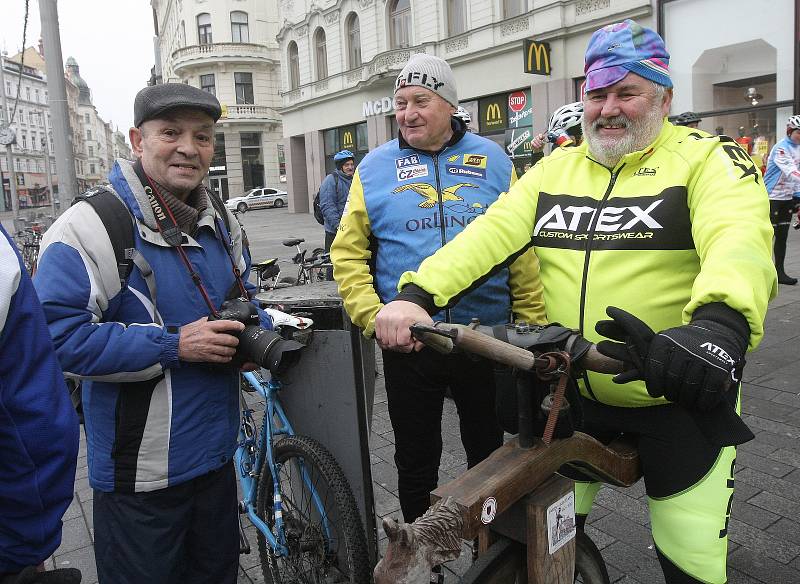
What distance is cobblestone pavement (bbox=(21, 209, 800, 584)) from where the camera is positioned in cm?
288

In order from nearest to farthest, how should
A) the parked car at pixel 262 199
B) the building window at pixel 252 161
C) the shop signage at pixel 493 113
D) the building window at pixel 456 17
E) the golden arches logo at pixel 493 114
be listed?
the shop signage at pixel 493 113 → the golden arches logo at pixel 493 114 → the building window at pixel 456 17 → the parked car at pixel 262 199 → the building window at pixel 252 161

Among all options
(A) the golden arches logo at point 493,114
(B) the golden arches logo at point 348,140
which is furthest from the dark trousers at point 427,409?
(B) the golden arches logo at point 348,140

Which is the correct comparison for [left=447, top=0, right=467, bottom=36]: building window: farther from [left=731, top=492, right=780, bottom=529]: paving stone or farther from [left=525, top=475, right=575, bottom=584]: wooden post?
[left=525, top=475, right=575, bottom=584]: wooden post

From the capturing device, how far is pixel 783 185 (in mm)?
8367

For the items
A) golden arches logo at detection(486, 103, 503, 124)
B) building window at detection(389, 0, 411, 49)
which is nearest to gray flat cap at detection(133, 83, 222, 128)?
golden arches logo at detection(486, 103, 503, 124)

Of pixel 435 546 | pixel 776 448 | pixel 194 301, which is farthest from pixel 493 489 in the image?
pixel 776 448

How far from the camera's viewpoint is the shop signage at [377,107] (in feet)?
79.4

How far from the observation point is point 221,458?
2211mm

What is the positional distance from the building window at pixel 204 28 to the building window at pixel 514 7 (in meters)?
30.8

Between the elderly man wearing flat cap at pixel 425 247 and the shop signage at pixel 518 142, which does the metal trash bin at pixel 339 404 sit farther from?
the shop signage at pixel 518 142

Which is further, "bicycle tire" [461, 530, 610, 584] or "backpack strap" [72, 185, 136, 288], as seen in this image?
"backpack strap" [72, 185, 136, 288]

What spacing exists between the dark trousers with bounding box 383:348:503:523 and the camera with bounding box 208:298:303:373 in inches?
24.4

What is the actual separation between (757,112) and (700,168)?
544 inches

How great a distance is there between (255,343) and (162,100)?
0.82m
